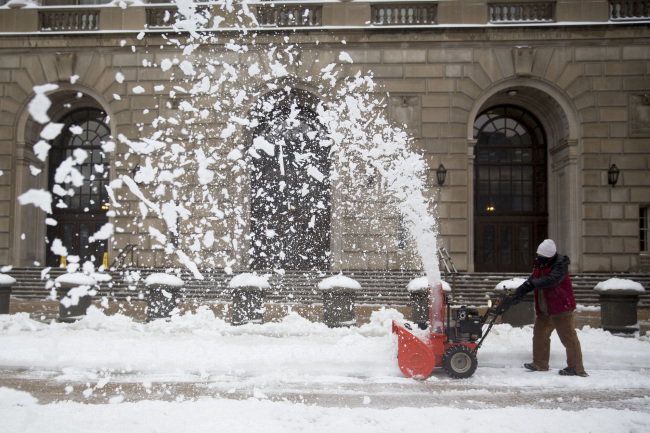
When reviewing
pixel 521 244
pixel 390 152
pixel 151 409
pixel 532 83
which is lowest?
pixel 151 409

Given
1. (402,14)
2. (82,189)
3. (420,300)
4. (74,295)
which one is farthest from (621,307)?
(82,189)

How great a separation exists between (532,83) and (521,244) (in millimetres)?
6361

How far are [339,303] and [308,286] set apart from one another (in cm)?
581

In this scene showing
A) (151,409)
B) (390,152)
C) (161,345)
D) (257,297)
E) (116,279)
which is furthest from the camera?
(390,152)

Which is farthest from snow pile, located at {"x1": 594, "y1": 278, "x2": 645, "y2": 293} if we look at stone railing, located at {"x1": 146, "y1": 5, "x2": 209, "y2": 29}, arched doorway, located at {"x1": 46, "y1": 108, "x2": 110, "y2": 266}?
arched doorway, located at {"x1": 46, "y1": 108, "x2": 110, "y2": 266}

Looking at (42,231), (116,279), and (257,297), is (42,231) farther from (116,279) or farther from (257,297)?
(257,297)

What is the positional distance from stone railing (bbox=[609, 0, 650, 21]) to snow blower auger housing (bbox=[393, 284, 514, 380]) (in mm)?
16506

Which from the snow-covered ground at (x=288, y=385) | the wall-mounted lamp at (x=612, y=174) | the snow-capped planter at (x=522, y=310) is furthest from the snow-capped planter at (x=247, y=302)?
the wall-mounted lamp at (x=612, y=174)

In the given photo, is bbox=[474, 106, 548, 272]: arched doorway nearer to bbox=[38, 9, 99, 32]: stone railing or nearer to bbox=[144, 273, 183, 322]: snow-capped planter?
bbox=[144, 273, 183, 322]: snow-capped planter

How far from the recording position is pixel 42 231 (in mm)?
20578

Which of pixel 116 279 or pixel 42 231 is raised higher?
pixel 42 231

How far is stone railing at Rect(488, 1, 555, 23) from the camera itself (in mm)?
18250

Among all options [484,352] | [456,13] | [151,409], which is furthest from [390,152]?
[151,409]

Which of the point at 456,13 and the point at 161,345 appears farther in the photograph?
the point at 456,13
